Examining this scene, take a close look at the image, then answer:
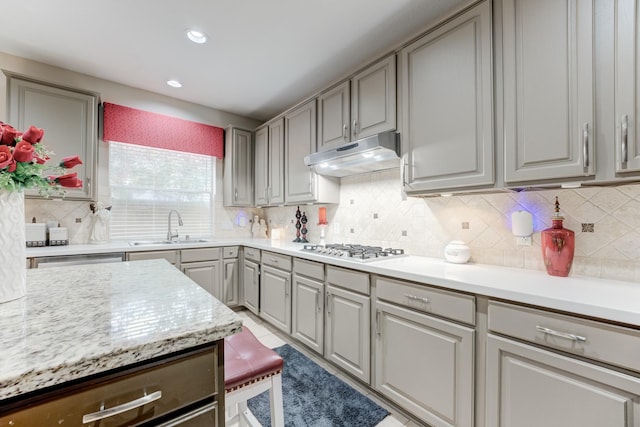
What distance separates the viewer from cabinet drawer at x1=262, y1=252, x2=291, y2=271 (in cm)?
257

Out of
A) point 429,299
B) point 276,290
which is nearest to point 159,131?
point 276,290

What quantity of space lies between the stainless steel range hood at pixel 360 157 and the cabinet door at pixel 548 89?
72cm

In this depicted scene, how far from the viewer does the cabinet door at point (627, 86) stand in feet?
3.70

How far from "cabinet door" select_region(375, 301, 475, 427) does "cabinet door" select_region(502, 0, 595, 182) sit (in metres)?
0.92

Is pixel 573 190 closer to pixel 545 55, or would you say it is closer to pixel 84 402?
pixel 545 55

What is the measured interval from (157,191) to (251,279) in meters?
1.65

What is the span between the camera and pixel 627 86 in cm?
114

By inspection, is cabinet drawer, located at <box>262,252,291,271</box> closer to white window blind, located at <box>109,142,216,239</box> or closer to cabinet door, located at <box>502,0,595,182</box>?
white window blind, located at <box>109,142,216,239</box>

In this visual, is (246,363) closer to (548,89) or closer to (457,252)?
(457,252)

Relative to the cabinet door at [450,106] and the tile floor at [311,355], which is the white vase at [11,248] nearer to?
the tile floor at [311,355]

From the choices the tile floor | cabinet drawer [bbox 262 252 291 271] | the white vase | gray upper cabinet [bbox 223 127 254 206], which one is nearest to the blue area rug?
the tile floor

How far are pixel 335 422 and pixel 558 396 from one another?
1.14 meters

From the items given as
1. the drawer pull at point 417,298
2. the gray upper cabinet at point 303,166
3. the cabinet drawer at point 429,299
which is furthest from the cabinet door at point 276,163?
the drawer pull at point 417,298

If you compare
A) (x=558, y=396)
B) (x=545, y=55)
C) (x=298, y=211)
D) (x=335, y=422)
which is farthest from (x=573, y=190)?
(x=298, y=211)
